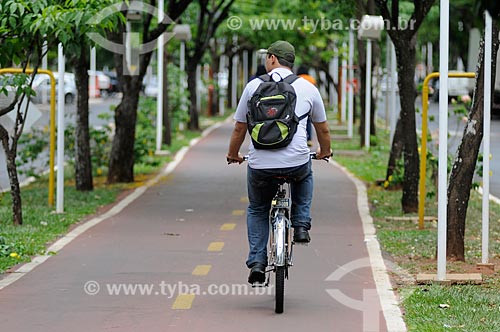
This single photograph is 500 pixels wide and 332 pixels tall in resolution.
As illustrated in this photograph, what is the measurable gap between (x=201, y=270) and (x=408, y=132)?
509cm

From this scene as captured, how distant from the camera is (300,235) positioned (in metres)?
8.39

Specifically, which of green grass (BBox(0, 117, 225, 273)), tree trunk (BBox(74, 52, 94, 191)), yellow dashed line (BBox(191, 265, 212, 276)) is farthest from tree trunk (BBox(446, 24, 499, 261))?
tree trunk (BBox(74, 52, 94, 191))

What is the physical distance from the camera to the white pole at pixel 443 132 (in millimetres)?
9211

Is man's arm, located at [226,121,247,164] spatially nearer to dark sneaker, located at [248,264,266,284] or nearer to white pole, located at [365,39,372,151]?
dark sneaker, located at [248,264,266,284]

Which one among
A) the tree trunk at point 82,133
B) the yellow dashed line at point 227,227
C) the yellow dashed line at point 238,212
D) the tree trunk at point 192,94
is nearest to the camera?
the yellow dashed line at point 227,227

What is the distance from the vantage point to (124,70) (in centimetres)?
1834

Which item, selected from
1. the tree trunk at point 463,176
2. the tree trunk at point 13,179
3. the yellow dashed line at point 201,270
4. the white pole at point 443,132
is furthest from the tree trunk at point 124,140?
the white pole at point 443,132

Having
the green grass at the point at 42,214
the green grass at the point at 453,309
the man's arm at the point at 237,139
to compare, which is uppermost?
the man's arm at the point at 237,139

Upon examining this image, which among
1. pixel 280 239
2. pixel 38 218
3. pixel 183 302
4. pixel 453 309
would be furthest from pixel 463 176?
pixel 38 218

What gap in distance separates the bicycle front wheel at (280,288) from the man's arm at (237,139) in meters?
1.09

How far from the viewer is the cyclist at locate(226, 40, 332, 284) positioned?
26.9 feet

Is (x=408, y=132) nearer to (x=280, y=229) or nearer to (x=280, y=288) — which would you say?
(x=280, y=229)

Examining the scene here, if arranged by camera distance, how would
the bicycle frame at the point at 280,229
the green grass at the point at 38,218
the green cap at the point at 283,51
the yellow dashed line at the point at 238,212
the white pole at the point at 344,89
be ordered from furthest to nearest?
the white pole at the point at 344,89
the yellow dashed line at the point at 238,212
the green grass at the point at 38,218
the green cap at the point at 283,51
the bicycle frame at the point at 280,229

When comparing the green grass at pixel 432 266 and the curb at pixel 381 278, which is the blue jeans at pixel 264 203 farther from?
the green grass at pixel 432 266
